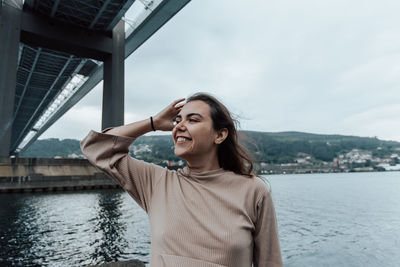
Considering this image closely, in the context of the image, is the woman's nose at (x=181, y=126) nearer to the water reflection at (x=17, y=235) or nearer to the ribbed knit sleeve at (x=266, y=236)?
the ribbed knit sleeve at (x=266, y=236)

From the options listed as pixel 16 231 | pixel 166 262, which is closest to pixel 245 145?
pixel 166 262

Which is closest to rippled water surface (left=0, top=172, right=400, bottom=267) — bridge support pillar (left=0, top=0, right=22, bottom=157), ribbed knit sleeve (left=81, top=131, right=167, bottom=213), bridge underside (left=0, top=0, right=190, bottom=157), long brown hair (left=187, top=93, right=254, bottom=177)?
ribbed knit sleeve (left=81, top=131, right=167, bottom=213)

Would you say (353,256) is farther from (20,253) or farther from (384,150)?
(384,150)

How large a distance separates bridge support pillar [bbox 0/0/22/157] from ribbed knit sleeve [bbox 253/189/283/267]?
71.2 feet

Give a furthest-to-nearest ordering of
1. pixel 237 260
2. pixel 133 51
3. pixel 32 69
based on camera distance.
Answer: pixel 32 69 → pixel 133 51 → pixel 237 260

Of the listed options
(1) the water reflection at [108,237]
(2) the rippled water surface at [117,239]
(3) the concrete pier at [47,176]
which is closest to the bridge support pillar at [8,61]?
(3) the concrete pier at [47,176]

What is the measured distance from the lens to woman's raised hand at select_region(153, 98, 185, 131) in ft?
5.05

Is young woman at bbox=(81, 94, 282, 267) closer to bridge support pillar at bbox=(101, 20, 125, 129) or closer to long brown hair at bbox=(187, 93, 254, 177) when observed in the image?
long brown hair at bbox=(187, 93, 254, 177)

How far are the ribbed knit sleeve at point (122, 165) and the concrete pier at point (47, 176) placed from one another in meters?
20.2

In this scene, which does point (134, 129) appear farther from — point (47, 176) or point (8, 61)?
point (8, 61)

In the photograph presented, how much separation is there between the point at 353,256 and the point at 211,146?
317 inches

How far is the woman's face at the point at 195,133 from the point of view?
1.34 meters

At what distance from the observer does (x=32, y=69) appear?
3359cm

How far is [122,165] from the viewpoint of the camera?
1.40 m
